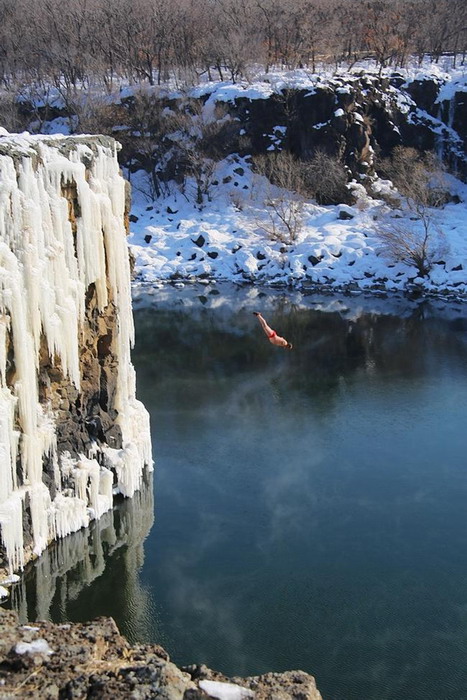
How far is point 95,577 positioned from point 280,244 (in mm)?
32942

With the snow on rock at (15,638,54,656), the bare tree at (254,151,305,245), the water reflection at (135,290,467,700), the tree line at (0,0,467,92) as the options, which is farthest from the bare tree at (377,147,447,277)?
the snow on rock at (15,638,54,656)

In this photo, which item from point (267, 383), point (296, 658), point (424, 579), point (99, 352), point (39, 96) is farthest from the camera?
point (39, 96)

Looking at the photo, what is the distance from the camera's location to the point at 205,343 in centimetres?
3588

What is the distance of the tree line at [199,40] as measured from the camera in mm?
63656

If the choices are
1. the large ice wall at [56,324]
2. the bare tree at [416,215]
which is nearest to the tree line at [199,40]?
the bare tree at [416,215]

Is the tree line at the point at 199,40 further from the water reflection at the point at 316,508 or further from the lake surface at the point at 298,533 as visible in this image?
the lake surface at the point at 298,533

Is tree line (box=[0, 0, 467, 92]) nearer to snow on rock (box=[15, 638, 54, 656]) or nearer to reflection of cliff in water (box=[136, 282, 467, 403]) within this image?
reflection of cliff in water (box=[136, 282, 467, 403])

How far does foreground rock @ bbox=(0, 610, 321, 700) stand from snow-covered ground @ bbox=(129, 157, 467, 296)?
1362 inches

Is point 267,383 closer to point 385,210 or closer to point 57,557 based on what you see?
point 57,557

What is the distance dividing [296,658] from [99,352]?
366 inches

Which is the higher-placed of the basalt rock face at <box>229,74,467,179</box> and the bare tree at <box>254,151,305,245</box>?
the basalt rock face at <box>229,74,467,179</box>

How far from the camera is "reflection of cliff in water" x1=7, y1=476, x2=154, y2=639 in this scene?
16859 mm

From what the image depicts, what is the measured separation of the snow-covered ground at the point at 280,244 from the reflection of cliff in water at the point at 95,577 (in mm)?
27727

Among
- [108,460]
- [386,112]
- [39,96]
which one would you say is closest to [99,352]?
[108,460]
